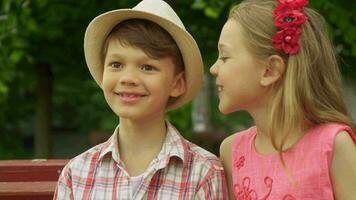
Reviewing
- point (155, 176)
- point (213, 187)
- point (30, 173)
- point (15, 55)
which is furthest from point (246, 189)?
point (15, 55)

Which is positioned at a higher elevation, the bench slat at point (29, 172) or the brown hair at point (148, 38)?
the brown hair at point (148, 38)

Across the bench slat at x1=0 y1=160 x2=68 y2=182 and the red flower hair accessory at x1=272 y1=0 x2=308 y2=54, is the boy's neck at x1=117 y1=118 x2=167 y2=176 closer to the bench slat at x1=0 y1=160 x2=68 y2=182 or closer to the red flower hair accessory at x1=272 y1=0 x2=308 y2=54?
the bench slat at x1=0 y1=160 x2=68 y2=182

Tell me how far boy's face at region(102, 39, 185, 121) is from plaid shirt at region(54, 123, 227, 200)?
18 cm

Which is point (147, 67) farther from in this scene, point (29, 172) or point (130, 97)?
point (29, 172)

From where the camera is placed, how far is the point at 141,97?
2707 mm

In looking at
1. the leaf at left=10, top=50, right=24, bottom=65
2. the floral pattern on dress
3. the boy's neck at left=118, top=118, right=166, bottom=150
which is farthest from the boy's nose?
the leaf at left=10, top=50, right=24, bottom=65

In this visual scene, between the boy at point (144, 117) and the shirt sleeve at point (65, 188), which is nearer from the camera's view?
the boy at point (144, 117)

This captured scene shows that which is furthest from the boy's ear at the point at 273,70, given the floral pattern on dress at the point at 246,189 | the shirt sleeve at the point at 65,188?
the shirt sleeve at the point at 65,188

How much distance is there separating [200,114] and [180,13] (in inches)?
239

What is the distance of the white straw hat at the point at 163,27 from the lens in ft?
8.95

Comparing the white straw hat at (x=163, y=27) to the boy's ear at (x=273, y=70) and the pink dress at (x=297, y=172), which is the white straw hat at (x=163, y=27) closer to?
the boy's ear at (x=273, y=70)

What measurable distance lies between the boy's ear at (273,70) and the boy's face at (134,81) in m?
0.36

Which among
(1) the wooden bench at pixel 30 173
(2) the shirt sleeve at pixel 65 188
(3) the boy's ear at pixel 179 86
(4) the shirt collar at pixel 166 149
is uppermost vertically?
(3) the boy's ear at pixel 179 86

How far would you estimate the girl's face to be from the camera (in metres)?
2.70
